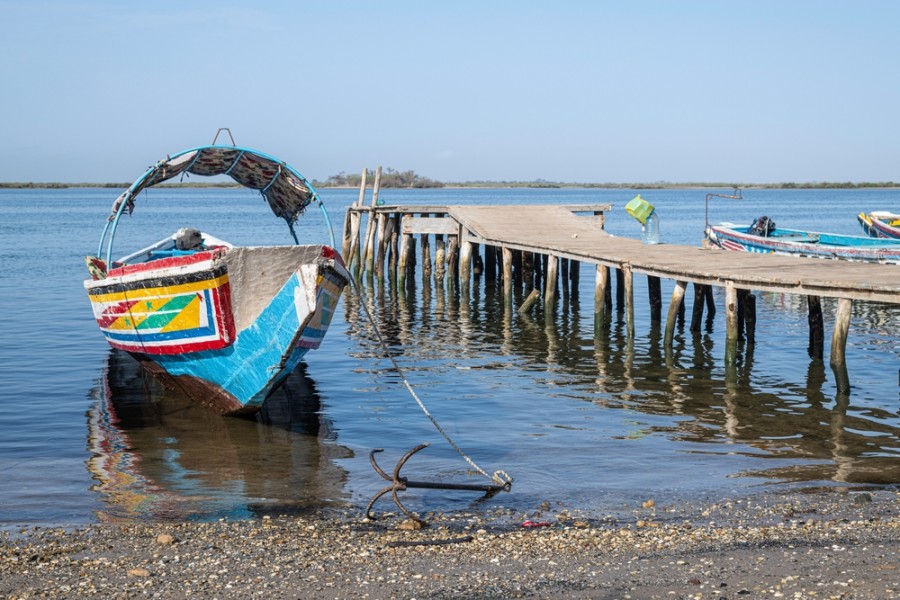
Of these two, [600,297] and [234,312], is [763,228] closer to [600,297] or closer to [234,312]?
[600,297]

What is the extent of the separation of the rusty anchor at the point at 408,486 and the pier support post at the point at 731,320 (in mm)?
6228

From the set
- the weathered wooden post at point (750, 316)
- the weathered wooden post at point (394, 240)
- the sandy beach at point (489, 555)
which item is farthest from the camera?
the weathered wooden post at point (394, 240)

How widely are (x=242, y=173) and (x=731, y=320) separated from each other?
7529 millimetres

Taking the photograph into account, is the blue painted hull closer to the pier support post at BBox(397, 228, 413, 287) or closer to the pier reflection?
the pier reflection

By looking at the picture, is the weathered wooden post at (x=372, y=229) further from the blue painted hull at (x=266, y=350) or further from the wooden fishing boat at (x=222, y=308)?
the blue painted hull at (x=266, y=350)

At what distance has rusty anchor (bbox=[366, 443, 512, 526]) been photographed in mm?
7551

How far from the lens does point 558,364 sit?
16172 mm

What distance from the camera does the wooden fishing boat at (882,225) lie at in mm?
27719

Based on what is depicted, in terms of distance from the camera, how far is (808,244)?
23.8 m

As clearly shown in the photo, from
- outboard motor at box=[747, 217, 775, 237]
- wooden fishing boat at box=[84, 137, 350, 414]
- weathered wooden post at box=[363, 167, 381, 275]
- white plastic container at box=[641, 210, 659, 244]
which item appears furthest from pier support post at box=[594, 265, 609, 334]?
weathered wooden post at box=[363, 167, 381, 275]

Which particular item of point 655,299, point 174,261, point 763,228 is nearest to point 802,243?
point 763,228

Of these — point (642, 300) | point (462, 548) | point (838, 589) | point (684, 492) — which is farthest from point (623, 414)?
point (642, 300)

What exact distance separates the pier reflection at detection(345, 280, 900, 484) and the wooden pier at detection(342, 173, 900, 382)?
1.78 feet

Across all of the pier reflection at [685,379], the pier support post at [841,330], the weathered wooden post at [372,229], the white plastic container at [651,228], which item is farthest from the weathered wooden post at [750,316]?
the weathered wooden post at [372,229]
